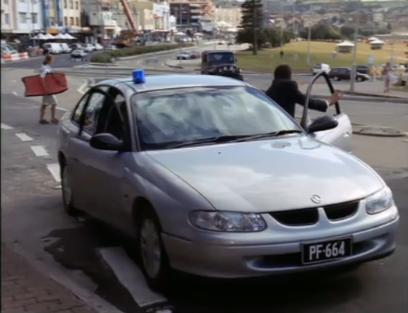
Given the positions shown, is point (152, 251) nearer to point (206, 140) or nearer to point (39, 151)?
point (206, 140)

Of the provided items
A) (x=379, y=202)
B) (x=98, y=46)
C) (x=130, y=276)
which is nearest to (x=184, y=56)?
(x=98, y=46)

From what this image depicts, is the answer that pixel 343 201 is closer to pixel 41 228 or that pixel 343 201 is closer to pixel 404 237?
pixel 404 237

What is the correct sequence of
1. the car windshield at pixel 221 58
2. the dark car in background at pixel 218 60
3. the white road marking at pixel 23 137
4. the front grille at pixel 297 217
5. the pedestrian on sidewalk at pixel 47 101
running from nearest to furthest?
the front grille at pixel 297 217, the white road marking at pixel 23 137, the pedestrian on sidewalk at pixel 47 101, the dark car in background at pixel 218 60, the car windshield at pixel 221 58

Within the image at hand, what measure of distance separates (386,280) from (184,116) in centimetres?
199

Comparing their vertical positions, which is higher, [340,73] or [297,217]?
[297,217]

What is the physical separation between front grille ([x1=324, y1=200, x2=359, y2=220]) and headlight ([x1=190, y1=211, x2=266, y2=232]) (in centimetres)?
46

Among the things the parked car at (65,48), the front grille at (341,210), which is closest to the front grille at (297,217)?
the front grille at (341,210)

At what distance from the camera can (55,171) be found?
1016 centimetres

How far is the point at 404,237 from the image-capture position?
6.11 meters

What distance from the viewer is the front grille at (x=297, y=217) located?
170 inches

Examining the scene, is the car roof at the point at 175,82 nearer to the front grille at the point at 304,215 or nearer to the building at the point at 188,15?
the front grille at the point at 304,215

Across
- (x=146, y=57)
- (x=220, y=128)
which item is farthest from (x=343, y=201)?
(x=146, y=57)

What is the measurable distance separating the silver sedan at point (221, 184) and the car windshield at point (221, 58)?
34468 millimetres

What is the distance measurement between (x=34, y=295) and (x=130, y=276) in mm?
899
